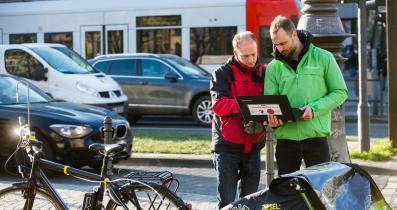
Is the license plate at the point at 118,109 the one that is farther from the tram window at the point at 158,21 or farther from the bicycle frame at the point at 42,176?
the bicycle frame at the point at 42,176

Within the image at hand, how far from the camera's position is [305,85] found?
16.7 ft

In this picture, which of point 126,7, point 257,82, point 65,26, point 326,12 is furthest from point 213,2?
point 257,82

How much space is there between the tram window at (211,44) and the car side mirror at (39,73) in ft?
19.3

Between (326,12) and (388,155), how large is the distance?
2.74 m

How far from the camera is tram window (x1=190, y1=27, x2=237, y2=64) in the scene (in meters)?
19.2

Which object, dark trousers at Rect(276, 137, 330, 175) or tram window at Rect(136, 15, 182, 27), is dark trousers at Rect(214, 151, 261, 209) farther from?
tram window at Rect(136, 15, 182, 27)

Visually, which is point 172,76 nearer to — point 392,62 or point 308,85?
point 392,62

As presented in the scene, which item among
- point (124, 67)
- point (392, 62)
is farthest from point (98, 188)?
point (124, 67)

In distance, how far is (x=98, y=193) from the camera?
16.4ft

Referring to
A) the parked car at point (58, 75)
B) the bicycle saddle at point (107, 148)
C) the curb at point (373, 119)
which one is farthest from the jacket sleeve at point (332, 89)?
the curb at point (373, 119)

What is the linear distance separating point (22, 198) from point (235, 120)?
5.20 feet

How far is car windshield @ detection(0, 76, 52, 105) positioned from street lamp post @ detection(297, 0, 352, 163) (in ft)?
13.6

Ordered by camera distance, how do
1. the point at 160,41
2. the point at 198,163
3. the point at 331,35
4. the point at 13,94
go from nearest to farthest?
the point at 331,35
the point at 13,94
the point at 198,163
the point at 160,41

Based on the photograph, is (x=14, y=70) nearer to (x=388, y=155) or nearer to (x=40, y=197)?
(x=388, y=155)
